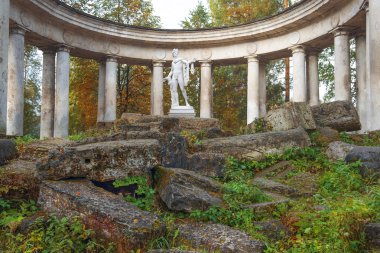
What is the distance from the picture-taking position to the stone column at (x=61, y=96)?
25188 millimetres

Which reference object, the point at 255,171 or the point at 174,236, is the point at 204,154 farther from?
the point at 174,236

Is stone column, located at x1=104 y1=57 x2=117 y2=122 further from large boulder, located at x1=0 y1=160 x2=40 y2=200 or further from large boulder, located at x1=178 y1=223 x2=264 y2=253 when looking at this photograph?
large boulder, located at x1=178 y1=223 x2=264 y2=253

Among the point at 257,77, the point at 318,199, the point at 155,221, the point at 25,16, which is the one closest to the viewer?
the point at 155,221

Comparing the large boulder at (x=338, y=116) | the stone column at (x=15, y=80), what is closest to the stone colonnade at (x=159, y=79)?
the stone column at (x=15, y=80)

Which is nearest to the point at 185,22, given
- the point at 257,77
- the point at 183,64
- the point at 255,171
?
the point at 257,77

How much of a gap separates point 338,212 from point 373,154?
3.63 m

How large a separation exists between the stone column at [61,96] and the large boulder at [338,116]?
1638cm

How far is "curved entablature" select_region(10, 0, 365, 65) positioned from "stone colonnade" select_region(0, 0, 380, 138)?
2.01 ft

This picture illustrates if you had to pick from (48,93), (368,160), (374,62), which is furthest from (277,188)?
(48,93)

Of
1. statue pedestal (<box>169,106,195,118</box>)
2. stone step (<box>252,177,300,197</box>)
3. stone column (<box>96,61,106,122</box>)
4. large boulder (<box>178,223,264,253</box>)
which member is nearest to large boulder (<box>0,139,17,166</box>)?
large boulder (<box>178,223,264,253</box>)

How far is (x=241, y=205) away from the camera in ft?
23.5

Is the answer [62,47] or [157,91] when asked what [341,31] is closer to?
[157,91]

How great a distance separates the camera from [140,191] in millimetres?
7367

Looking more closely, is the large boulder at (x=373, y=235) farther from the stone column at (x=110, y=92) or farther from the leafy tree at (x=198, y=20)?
the leafy tree at (x=198, y=20)
